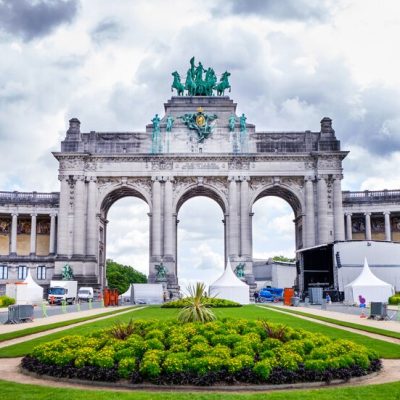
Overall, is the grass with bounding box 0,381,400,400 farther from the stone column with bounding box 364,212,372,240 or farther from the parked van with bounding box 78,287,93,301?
the stone column with bounding box 364,212,372,240

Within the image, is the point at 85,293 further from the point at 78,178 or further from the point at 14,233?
the point at 14,233

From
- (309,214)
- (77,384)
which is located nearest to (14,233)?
(309,214)

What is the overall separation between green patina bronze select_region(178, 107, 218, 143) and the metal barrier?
171ft

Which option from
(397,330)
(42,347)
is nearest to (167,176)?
(397,330)

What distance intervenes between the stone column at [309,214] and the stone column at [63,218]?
35.4 meters

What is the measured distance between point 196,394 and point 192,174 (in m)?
72.4

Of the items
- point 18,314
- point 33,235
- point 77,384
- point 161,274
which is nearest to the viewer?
point 77,384

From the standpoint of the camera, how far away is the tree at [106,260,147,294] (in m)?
148

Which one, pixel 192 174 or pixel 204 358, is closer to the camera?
pixel 204 358

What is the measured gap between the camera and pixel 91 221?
86750mm

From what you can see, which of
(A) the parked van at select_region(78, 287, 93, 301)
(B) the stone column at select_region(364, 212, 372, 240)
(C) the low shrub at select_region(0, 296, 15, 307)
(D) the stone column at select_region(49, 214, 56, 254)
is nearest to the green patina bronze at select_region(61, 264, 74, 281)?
(A) the parked van at select_region(78, 287, 93, 301)

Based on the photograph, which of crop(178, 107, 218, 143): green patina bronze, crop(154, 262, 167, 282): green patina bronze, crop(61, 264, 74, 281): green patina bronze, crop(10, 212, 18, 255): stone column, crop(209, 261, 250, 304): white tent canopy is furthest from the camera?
crop(10, 212, 18, 255): stone column

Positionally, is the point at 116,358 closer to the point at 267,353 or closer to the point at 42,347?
the point at 42,347

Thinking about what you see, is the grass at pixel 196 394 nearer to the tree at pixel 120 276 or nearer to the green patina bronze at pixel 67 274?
the green patina bronze at pixel 67 274
